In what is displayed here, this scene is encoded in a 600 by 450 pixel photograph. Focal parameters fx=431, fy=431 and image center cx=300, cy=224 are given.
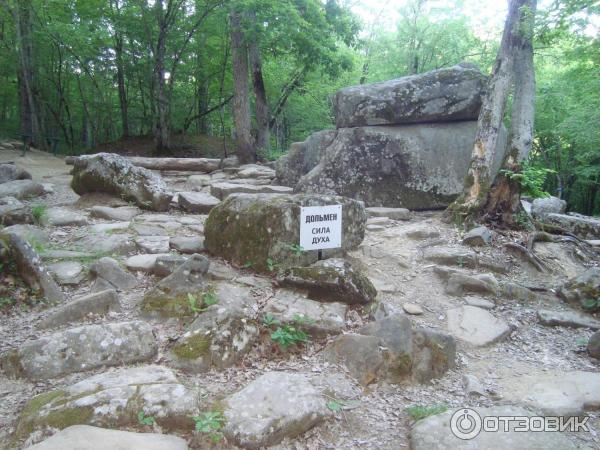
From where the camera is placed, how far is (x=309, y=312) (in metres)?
3.53

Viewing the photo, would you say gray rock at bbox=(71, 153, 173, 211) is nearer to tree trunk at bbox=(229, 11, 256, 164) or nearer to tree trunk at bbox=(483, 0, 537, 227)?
tree trunk at bbox=(483, 0, 537, 227)

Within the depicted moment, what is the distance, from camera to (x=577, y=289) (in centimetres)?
464

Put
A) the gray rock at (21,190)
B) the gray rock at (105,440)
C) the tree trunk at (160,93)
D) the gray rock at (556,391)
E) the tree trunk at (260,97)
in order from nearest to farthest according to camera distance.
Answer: the gray rock at (105,440) < the gray rock at (556,391) < the gray rock at (21,190) < the tree trunk at (160,93) < the tree trunk at (260,97)

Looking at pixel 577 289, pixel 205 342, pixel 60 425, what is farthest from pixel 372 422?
pixel 577 289

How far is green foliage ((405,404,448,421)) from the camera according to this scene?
2.69 meters

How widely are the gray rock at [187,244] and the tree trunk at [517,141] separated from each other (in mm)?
4055

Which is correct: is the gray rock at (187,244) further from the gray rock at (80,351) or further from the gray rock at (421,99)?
the gray rock at (421,99)

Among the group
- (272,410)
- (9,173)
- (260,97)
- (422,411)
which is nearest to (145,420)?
(272,410)

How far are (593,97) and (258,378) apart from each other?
47.3ft

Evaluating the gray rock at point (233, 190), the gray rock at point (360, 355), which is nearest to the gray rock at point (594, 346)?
the gray rock at point (360, 355)

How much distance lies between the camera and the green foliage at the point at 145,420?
90.0 inches

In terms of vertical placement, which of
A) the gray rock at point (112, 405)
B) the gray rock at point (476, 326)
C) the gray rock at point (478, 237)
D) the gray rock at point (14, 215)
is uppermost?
the gray rock at point (14, 215)

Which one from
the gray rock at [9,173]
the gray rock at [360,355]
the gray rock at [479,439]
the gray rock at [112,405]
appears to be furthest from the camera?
the gray rock at [9,173]

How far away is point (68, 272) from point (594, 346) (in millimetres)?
4617
